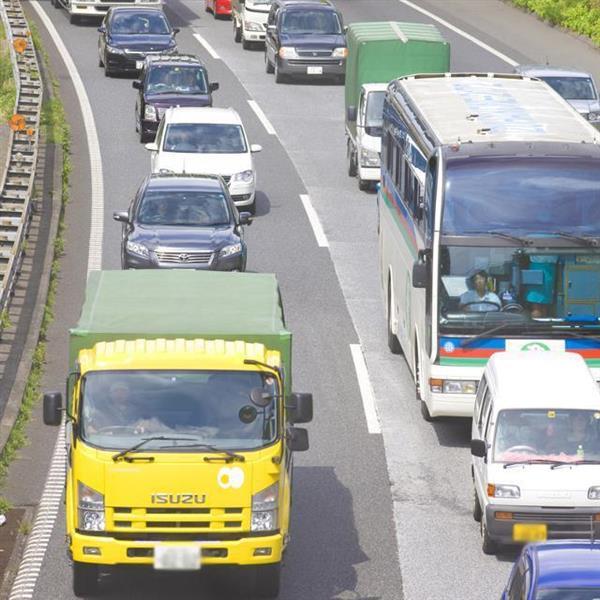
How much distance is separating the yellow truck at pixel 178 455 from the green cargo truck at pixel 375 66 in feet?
66.0

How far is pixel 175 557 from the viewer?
1511 cm

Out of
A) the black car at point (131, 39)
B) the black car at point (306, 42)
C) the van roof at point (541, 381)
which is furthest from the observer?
the black car at point (306, 42)

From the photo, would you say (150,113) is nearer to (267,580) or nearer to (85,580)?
(85,580)

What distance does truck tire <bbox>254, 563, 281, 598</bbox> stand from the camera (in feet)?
52.3

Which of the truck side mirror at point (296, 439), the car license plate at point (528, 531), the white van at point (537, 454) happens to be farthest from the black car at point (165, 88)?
the truck side mirror at point (296, 439)

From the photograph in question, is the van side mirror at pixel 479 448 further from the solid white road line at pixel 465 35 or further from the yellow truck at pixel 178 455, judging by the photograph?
the solid white road line at pixel 465 35

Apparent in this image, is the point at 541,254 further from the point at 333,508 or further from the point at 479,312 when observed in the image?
the point at 333,508

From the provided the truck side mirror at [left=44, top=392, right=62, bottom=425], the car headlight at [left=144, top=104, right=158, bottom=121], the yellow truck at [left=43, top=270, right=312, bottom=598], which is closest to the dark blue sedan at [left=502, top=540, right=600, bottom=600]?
the yellow truck at [left=43, top=270, right=312, bottom=598]

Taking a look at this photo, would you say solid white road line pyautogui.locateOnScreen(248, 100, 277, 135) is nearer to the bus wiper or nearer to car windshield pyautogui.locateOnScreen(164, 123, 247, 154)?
car windshield pyautogui.locateOnScreen(164, 123, 247, 154)

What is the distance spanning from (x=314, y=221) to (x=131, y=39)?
1495cm

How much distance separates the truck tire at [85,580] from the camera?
15953 millimetres

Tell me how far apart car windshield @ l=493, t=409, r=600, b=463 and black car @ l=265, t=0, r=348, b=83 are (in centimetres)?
2952

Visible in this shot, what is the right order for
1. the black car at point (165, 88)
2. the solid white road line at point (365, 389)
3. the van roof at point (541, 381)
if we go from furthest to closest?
1. the black car at point (165, 88)
2. the solid white road line at point (365, 389)
3. the van roof at point (541, 381)

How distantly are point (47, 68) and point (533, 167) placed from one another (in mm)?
28532
